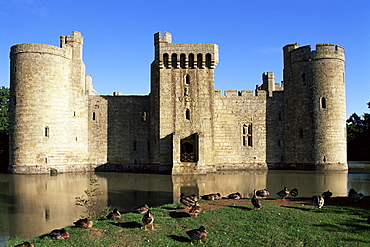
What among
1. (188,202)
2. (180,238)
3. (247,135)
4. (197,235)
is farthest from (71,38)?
(197,235)

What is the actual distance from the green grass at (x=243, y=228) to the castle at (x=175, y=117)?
1780cm

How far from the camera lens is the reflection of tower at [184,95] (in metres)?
30.9

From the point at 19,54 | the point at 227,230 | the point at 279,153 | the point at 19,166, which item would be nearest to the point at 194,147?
the point at 279,153

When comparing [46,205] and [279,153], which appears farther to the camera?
[279,153]

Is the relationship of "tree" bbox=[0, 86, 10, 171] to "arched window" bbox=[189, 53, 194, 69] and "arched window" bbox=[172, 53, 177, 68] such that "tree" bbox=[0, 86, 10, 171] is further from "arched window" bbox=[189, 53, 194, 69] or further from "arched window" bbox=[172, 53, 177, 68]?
"arched window" bbox=[189, 53, 194, 69]

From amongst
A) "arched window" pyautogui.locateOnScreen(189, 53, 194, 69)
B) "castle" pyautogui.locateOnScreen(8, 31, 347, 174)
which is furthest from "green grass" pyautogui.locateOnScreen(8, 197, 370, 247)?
"arched window" pyautogui.locateOnScreen(189, 53, 194, 69)

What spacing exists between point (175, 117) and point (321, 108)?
496 inches

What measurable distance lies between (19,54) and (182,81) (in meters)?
13.4

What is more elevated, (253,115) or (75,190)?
(253,115)

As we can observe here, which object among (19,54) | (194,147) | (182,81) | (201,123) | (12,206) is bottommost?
(12,206)

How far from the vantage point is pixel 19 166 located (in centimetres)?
2914

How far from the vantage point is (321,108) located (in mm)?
31797

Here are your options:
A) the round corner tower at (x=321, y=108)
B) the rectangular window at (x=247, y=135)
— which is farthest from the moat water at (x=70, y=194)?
the rectangular window at (x=247, y=135)

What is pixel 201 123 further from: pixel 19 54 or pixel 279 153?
pixel 19 54
